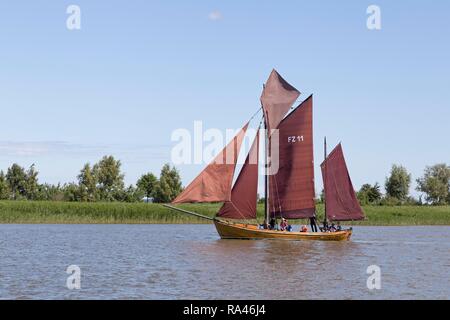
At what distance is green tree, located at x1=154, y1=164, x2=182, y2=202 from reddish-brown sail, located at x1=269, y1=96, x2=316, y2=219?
187ft

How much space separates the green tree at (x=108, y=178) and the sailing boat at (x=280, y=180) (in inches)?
2271

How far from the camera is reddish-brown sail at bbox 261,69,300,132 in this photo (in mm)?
49500

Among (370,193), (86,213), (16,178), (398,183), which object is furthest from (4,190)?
(398,183)

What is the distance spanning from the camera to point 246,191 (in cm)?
4731

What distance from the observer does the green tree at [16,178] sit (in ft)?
359

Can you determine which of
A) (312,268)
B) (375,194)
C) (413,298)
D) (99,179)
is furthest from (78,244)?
(375,194)

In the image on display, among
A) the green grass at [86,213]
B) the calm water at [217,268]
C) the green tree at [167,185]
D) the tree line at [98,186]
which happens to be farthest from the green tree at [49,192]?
the calm water at [217,268]

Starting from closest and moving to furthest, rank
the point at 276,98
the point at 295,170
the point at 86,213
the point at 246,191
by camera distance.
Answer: the point at 246,191 → the point at 295,170 → the point at 276,98 → the point at 86,213

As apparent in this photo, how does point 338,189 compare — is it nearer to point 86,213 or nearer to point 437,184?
point 86,213

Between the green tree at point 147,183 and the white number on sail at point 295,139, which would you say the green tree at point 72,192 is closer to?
the green tree at point 147,183

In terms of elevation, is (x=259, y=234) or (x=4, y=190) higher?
(x=4, y=190)

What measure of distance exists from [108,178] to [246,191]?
202 ft

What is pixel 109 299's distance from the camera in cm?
2245
